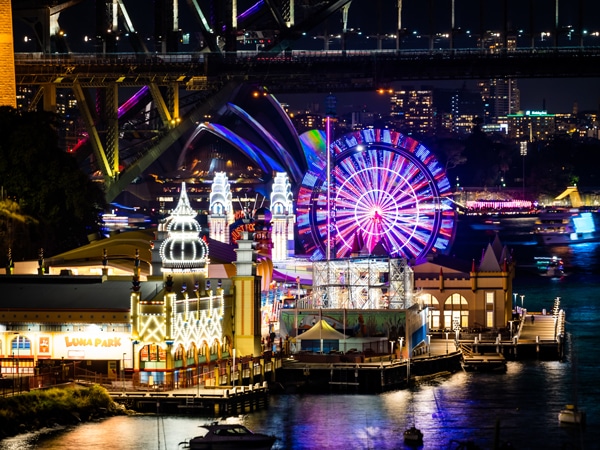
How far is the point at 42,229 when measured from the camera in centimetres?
7125

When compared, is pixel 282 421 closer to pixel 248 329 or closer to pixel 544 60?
pixel 248 329

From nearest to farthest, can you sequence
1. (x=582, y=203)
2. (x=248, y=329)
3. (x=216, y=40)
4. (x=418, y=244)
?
(x=248, y=329)
(x=418, y=244)
(x=216, y=40)
(x=582, y=203)

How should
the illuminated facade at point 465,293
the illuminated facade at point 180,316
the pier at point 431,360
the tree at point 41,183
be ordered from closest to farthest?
the illuminated facade at point 180,316
the pier at point 431,360
the tree at point 41,183
the illuminated facade at point 465,293

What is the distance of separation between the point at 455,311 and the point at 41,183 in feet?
45.9

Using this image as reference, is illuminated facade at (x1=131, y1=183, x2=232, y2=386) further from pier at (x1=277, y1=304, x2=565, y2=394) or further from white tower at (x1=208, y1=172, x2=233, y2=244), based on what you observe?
white tower at (x1=208, y1=172, x2=233, y2=244)

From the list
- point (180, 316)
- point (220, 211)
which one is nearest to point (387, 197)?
point (220, 211)

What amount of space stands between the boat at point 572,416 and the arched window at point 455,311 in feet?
66.4

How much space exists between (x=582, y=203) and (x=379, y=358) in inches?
5335

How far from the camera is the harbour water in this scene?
4788 cm

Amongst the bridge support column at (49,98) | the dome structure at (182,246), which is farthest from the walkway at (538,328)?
the bridge support column at (49,98)

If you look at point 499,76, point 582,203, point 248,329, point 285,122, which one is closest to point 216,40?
point 499,76

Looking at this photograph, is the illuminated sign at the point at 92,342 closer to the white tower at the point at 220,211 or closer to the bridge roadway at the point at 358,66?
the bridge roadway at the point at 358,66

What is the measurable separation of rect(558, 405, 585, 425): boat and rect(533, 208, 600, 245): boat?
101270mm

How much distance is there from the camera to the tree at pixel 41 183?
70562mm
